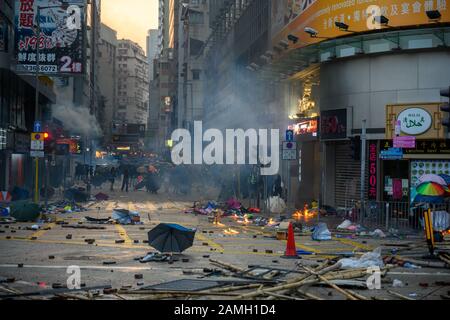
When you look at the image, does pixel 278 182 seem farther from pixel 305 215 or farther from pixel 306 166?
pixel 305 215

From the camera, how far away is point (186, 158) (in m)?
68.4

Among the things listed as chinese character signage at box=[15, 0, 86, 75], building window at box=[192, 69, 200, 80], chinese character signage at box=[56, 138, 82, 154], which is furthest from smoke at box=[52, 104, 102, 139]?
chinese character signage at box=[56, 138, 82, 154]

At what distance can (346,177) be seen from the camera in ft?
94.2

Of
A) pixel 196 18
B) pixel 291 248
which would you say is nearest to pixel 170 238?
pixel 291 248

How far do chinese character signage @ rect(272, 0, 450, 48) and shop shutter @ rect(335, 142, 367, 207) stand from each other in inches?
195

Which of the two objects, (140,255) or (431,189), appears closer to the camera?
(140,255)

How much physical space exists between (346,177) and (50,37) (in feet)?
60.7

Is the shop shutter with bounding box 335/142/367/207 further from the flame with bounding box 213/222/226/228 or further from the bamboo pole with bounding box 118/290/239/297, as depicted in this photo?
the bamboo pole with bounding box 118/290/239/297

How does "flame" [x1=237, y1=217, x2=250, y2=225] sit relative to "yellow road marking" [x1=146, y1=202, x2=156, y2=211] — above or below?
below

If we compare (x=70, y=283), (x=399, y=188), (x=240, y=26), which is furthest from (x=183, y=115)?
(x=70, y=283)

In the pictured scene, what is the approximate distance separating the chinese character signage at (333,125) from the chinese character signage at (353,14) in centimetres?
320

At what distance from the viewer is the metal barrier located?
2119 cm

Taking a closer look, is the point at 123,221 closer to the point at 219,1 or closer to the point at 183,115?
the point at 219,1

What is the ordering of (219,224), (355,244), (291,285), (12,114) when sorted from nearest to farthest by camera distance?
(291,285)
(355,244)
(219,224)
(12,114)
